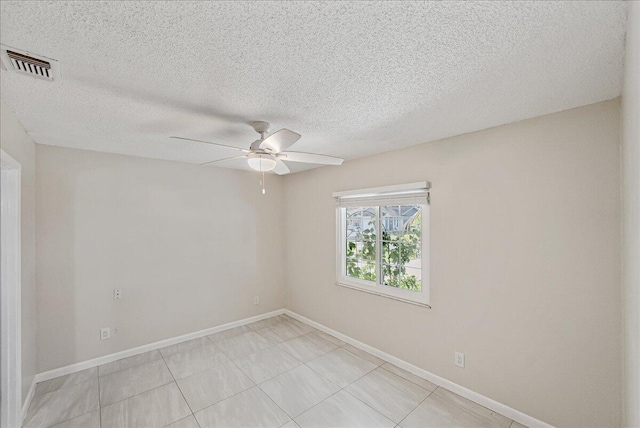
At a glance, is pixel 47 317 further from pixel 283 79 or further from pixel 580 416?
pixel 580 416

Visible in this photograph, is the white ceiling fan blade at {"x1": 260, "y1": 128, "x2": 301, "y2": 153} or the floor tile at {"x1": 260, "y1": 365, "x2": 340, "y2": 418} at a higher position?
the white ceiling fan blade at {"x1": 260, "y1": 128, "x2": 301, "y2": 153}

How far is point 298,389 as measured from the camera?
266 centimetres

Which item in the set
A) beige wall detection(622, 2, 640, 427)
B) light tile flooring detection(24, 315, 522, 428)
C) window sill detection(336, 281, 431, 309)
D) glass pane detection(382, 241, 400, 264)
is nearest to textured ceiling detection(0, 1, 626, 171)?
beige wall detection(622, 2, 640, 427)

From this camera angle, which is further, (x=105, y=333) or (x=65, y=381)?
(x=105, y=333)

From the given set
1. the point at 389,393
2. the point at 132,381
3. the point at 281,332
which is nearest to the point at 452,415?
the point at 389,393

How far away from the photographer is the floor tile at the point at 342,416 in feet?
7.26

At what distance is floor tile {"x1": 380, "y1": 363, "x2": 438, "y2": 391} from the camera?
8.73 ft

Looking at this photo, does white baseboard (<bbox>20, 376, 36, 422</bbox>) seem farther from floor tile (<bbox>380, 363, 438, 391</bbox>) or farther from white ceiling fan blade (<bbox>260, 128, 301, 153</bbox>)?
floor tile (<bbox>380, 363, 438, 391</bbox>)

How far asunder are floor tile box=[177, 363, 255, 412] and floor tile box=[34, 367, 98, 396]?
→ 0.97 metres

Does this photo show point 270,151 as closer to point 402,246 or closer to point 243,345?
point 402,246

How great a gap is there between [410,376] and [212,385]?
196cm

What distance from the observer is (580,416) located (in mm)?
1921

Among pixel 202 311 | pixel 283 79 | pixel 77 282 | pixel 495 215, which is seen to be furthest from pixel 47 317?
pixel 495 215

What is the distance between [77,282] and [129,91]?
242 cm
